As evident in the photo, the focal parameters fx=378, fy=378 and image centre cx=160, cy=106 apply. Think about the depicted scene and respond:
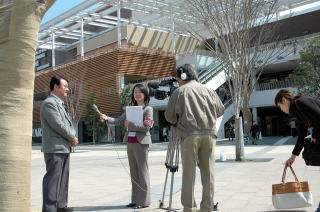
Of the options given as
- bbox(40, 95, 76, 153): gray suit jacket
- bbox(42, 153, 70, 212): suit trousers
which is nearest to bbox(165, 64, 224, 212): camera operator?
bbox(40, 95, 76, 153): gray suit jacket

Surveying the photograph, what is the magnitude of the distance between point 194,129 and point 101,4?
30181 millimetres

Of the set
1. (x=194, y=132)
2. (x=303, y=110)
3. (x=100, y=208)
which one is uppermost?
(x=303, y=110)

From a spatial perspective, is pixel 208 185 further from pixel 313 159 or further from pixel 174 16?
pixel 174 16

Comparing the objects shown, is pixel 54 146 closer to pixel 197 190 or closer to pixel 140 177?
pixel 140 177

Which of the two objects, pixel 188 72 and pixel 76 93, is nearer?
pixel 188 72

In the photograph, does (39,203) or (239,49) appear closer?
(39,203)

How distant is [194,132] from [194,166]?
0.36 m

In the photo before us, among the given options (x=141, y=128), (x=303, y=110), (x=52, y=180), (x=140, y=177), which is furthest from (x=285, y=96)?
(x=52, y=180)

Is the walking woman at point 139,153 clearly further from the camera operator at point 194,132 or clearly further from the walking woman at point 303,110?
the walking woman at point 303,110

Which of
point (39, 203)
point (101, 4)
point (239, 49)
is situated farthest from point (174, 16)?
point (39, 203)

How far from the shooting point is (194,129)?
12.8 feet

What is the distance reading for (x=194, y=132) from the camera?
391 centimetres

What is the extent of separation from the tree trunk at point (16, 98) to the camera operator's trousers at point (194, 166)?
5.60ft

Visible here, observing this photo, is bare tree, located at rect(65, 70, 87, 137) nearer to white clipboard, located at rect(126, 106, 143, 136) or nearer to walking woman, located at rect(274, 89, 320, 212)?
white clipboard, located at rect(126, 106, 143, 136)
